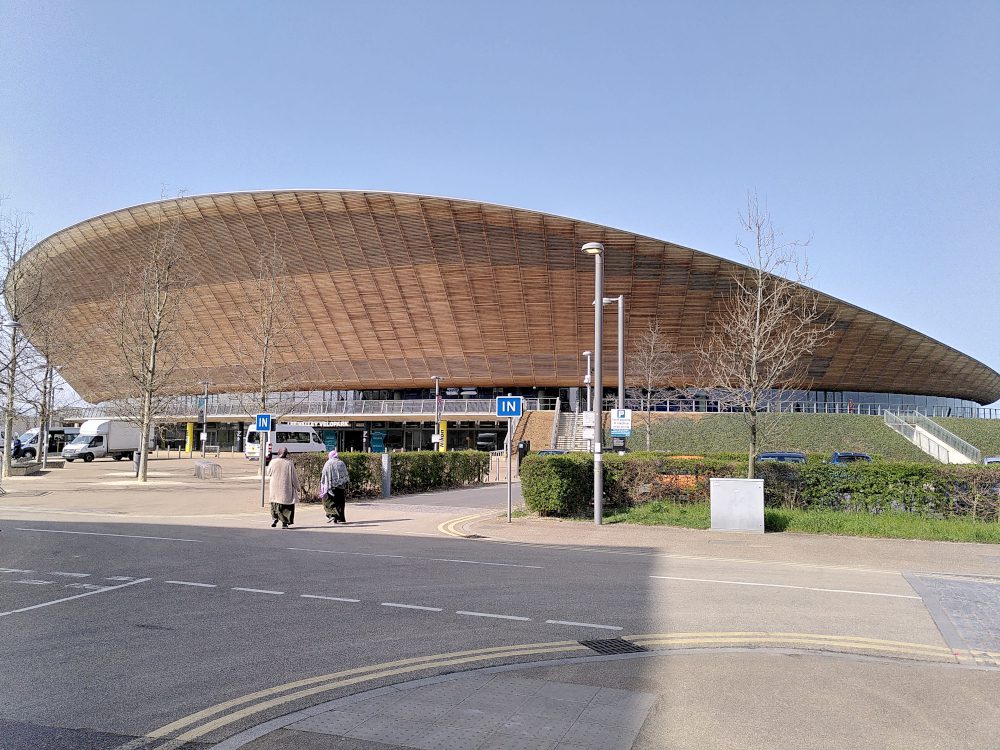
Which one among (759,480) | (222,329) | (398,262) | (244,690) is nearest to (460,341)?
(398,262)

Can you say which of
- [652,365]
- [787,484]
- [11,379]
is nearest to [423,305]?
[652,365]

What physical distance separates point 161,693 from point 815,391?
62.3 metres

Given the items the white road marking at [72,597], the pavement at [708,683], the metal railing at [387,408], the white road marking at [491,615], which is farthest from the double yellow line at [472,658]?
the metal railing at [387,408]

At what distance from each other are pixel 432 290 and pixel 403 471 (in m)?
31.3

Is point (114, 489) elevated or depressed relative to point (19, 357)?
depressed

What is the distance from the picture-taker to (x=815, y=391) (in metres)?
61.3

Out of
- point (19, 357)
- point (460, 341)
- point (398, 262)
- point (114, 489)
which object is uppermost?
point (398, 262)

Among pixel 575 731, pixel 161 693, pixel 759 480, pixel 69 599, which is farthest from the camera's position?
pixel 759 480

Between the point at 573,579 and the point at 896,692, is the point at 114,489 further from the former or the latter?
the point at 896,692

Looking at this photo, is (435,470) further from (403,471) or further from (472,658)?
(472,658)

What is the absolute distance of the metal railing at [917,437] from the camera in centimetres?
4219

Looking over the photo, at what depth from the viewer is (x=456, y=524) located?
59.4ft

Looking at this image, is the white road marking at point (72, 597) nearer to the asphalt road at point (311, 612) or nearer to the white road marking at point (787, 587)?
the asphalt road at point (311, 612)

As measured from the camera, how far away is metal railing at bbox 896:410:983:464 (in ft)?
128
